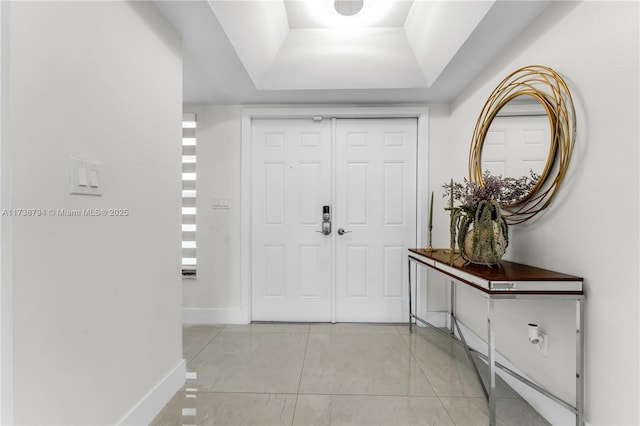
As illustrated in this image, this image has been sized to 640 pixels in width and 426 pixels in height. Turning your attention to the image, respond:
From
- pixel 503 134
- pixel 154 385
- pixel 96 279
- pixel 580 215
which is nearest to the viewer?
pixel 96 279

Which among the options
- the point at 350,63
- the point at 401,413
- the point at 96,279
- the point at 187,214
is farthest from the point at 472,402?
the point at 187,214

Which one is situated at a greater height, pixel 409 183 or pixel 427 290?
pixel 409 183

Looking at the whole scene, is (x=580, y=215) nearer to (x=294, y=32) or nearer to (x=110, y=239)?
(x=110, y=239)

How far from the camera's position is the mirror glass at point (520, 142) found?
5.50 feet

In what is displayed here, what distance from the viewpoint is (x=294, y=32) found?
8.48 feet

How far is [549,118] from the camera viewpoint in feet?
5.30

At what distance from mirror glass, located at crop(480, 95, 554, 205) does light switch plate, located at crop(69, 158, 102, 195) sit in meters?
2.14

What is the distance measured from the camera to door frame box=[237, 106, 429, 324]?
3.03m

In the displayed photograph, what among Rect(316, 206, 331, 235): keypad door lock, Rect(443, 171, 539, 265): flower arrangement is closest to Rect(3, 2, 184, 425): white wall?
Rect(316, 206, 331, 235): keypad door lock

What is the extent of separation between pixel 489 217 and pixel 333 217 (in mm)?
1611

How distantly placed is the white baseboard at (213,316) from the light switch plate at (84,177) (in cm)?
207

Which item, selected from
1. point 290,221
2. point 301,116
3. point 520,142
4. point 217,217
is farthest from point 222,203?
point 520,142

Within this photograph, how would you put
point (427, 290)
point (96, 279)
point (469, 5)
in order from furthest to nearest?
point (427, 290) < point (469, 5) < point (96, 279)

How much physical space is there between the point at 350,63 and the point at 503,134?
132cm
